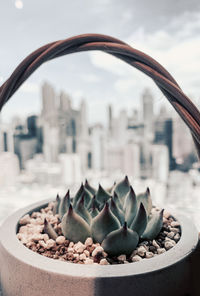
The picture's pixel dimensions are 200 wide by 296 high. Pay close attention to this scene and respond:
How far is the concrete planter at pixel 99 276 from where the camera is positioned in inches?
12.9

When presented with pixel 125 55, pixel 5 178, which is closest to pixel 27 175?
pixel 5 178

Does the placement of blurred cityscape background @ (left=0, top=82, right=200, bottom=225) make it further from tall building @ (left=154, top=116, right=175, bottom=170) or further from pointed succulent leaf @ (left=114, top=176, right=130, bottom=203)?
pointed succulent leaf @ (left=114, top=176, right=130, bottom=203)

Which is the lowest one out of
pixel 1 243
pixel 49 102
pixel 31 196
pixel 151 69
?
pixel 31 196

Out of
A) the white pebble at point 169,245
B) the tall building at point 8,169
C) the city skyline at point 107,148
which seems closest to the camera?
the white pebble at point 169,245

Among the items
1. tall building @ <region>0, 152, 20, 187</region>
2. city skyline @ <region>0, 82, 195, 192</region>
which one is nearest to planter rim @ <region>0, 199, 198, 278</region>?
tall building @ <region>0, 152, 20, 187</region>

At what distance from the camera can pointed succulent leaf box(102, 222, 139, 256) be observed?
1.26ft

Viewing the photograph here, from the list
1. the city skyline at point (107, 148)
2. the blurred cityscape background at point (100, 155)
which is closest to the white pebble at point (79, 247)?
the blurred cityscape background at point (100, 155)

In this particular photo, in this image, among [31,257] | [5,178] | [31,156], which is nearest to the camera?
[31,257]

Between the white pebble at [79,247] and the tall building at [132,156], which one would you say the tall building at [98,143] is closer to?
Answer: the tall building at [132,156]

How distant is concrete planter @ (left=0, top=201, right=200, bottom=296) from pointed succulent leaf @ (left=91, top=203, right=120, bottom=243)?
67mm

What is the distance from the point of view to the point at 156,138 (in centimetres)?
236

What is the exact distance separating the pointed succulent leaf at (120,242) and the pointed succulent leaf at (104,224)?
0.02 m

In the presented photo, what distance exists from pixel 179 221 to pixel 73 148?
2.09 m

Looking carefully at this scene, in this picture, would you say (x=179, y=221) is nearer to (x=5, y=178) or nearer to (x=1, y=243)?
(x=1, y=243)
